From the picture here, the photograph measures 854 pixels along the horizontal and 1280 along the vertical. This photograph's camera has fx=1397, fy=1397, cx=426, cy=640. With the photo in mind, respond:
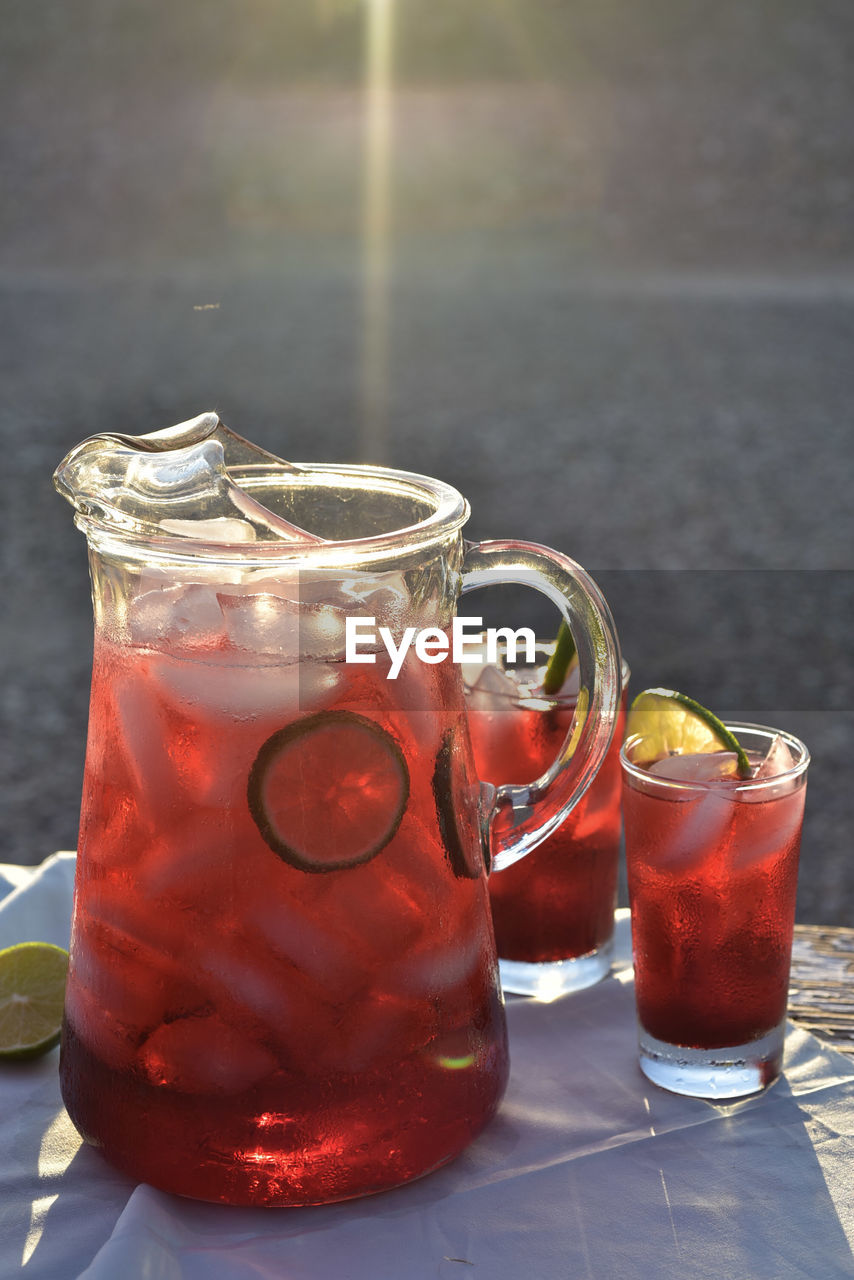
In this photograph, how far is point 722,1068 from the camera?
1043 mm

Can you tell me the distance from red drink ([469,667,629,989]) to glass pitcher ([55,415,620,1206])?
0.26m

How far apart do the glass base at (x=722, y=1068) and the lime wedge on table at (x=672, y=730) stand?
22cm

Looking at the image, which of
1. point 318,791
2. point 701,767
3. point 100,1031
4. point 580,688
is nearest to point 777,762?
point 701,767

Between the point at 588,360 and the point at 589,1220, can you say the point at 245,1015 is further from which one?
the point at 588,360

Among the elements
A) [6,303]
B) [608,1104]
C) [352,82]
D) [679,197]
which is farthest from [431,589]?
[352,82]

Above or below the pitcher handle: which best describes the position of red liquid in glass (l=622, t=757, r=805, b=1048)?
below

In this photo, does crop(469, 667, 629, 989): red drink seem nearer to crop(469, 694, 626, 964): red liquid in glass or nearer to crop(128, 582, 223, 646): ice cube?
crop(469, 694, 626, 964): red liquid in glass

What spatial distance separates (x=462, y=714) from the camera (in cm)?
99

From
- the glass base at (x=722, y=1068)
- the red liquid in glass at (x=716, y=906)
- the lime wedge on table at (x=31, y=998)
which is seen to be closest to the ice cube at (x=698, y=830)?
the red liquid in glass at (x=716, y=906)

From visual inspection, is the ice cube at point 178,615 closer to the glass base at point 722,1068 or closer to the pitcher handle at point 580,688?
the pitcher handle at point 580,688

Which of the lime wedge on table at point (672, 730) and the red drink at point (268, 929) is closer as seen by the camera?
the red drink at point (268, 929)

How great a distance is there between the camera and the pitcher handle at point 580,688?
3.26 feet

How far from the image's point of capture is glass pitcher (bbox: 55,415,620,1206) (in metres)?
0.86

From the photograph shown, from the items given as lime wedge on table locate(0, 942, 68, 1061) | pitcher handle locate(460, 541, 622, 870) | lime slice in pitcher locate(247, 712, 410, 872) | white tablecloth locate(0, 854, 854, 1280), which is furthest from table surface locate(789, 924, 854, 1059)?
lime wedge on table locate(0, 942, 68, 1061)
